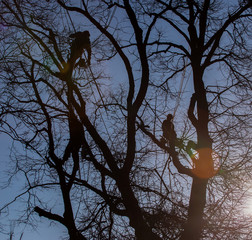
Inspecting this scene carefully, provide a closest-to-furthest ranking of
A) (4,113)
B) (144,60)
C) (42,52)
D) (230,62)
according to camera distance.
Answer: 1. (144,60)
2. (4,113)
3. (42,52)
4. (230,62)

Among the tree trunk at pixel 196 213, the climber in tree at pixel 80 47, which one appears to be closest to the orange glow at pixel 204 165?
the tree trunk at pixel 196 213

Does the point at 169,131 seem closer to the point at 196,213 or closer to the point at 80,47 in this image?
the point at 196,213

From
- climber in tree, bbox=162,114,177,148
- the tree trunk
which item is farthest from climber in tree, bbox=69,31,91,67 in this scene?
the tree trunk

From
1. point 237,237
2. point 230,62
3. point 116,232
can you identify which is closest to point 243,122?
point 230,62

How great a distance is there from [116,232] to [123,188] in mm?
1864

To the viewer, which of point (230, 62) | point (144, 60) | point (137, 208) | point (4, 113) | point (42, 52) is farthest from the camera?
point (230, 62)

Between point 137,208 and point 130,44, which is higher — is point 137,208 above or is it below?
below

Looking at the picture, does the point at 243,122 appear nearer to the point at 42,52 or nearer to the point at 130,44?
the point at 130,44

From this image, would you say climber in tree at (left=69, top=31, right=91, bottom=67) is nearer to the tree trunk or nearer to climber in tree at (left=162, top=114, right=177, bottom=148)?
climber in tree at (left=162, top=114, right=177, bottom=148)

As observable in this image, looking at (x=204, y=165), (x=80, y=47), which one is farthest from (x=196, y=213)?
(x=80, y=47)

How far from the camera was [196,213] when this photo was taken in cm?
422

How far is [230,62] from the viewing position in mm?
6191

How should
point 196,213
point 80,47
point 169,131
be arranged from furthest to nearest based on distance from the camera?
1. point 169,131
2. point 80,47
3. point 196,213

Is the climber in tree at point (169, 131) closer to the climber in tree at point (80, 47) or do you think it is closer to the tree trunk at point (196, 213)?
the tree trunk at point (196, 213)
